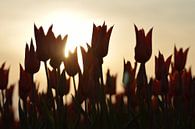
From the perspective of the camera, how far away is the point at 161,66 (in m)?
4.83

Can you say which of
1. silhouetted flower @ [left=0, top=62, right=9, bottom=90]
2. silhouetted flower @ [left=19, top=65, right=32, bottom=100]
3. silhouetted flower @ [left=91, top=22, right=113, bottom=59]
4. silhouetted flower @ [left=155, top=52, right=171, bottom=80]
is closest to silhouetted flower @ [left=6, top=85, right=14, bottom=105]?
silhouetted flower @ [left=0, top=62, right=9, bottom=90]

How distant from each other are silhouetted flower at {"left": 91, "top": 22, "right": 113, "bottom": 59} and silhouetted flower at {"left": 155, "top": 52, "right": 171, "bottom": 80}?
0.67 m

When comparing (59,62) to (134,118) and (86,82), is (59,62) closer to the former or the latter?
(86,82)

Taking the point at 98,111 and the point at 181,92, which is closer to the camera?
the point at 98,111

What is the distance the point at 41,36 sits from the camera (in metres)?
4.34

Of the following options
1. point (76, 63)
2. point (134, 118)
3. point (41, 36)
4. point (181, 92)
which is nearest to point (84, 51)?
point (76, 63)

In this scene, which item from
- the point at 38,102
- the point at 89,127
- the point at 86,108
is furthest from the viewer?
the point at 38,102

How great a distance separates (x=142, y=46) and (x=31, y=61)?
3.14 feet

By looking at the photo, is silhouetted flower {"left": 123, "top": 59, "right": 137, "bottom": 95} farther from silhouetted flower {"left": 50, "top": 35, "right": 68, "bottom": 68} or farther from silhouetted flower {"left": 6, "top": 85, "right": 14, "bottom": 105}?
silhouetted flower {"left": 6, "top": 85, "right": 14, "bottom": 105}

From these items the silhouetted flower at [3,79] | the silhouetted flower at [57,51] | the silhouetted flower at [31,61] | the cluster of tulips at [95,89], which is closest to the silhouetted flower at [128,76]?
the cluster of tulips at [95,89]

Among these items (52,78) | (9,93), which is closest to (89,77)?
→ (52,78)

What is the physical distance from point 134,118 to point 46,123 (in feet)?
2.48

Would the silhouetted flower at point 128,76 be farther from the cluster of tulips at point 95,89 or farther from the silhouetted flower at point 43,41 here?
the silhouetted flower at point 43,41

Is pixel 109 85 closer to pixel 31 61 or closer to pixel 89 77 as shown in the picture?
pixel 89 77
